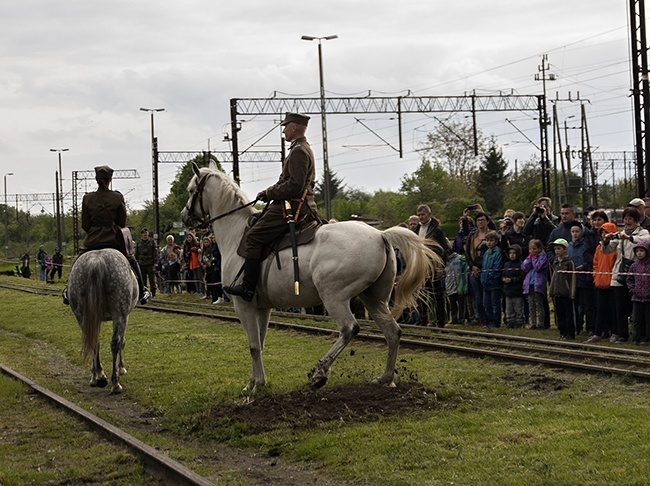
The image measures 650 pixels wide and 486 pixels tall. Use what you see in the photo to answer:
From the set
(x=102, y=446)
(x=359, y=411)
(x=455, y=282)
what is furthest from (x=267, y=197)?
(x=455, y=282)

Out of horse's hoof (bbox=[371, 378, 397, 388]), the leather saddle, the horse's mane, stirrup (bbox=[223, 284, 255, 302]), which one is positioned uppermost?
the horse's mane

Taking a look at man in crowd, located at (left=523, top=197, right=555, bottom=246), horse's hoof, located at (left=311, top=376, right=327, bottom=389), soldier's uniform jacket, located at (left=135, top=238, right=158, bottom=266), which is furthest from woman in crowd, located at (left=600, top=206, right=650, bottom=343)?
soldier's uniform jacket, located at (left=135, top=238, right=158, bottom=266)

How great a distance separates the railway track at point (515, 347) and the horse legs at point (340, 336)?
340cm

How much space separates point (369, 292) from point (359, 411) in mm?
1620

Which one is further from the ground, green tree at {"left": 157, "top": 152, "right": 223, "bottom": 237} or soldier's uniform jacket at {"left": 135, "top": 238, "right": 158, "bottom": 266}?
green tree at {"left": 157, "top": 152, "right": 223, "bottom": 237}

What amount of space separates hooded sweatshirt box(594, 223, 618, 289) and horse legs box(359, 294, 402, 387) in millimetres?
6068

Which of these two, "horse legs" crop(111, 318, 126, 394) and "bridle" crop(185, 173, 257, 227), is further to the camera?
"horse legs" crop(111, 318, 126, 394)

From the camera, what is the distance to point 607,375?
431 inches

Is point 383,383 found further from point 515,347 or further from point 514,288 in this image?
point 514,288

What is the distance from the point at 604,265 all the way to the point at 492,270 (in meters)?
2.85

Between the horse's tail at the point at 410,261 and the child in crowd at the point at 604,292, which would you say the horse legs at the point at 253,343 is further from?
the child in crowd at the point at 604,292

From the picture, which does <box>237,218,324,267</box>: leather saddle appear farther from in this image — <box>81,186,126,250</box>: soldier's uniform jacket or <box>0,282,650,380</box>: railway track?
<box>0,282,650,380</box>: railway track

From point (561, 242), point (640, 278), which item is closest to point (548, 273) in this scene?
point (561, 242)

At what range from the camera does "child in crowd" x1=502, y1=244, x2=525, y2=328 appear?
1727 cm
